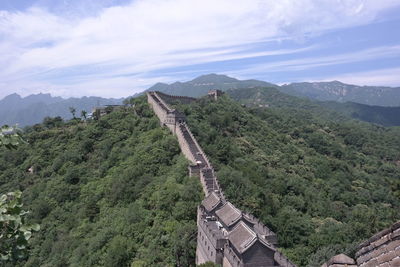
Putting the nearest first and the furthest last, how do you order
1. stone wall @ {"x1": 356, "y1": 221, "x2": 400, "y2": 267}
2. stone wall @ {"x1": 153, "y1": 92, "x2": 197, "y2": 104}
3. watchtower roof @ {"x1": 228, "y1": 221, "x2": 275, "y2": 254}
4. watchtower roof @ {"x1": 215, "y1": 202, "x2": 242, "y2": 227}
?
stone wall @ {"x1": 356, "y1": 221, "x2": 400, "y2": 267} → watchtower roof @ {"x1": 228, "y1": 221, "x2": 275, "y2": 254} → watchtower roof @ {"x1": 215, "y1": 202, "x2": 242, "y2": 227} → stone wall @ {"x1": 153, "y1": 92, "x2": 197, "y2": 104}

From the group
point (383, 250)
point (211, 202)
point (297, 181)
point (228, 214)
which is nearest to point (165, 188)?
point (211, 202)

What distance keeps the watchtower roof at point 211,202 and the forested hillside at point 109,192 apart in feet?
7.94

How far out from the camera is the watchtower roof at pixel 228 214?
1020 inches

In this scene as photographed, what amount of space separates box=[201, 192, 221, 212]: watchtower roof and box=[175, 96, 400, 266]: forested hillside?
18.2ft

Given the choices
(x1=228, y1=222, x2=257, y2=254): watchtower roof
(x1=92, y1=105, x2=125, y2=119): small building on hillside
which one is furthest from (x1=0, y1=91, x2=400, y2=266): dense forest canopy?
(x1=228, y1=222, x2=257, y2=254): watchtower roof

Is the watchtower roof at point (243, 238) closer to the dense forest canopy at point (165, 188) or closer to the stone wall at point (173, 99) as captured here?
the dense forest canopy at point (165, 188)

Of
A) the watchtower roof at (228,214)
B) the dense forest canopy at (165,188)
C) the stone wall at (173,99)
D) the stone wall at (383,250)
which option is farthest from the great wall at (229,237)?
the stone wall at (173,99)

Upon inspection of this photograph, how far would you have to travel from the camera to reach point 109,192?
46.4 metres

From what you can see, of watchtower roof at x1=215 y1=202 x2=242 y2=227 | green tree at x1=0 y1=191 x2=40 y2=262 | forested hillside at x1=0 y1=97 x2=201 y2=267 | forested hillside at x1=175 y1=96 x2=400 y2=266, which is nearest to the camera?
green tree at x1=0 y1=191 x2=40 y2=262

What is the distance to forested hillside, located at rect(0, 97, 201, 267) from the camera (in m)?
33.6

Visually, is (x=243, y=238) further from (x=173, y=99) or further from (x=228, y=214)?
(x=173, y=99)

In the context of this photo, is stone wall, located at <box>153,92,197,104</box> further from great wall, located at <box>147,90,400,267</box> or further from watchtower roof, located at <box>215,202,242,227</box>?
watchtower roof, located at <box>215,202,242,227</box>

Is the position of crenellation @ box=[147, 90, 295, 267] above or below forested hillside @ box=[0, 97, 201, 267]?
above

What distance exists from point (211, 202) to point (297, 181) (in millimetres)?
25032
